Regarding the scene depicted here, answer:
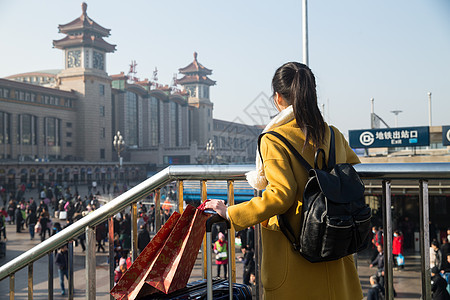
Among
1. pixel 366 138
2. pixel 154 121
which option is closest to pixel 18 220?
pixel 366 138

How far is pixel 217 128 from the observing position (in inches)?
3674

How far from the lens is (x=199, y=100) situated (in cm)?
9062

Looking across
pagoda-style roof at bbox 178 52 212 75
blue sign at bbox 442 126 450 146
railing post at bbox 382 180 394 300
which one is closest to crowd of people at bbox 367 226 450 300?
railing post at bbox 382 180 394 300

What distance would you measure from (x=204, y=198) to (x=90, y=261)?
709mm

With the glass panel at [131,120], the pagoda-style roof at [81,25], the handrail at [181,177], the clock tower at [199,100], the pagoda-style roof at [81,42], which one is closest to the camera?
the handrail at [181,177]

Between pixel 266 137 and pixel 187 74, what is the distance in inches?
4206

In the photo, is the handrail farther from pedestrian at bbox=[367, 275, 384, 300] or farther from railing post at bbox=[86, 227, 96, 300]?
pedestrian at bbox=[367, 275, 384, 300]

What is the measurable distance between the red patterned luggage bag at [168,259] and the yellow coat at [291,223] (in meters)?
0.23

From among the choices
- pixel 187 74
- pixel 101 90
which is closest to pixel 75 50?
pixel 101 90

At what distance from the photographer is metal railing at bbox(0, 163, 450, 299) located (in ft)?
5.55

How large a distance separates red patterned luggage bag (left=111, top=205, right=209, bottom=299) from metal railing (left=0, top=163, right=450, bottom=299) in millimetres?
249

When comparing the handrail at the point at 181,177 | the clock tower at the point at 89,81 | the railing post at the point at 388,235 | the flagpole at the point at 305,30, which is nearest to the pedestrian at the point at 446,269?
the flagpole at the point at 305,30

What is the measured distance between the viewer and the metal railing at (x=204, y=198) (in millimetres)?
1691

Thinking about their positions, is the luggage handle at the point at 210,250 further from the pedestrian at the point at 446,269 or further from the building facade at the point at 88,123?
the building facade at the point at 88,123
